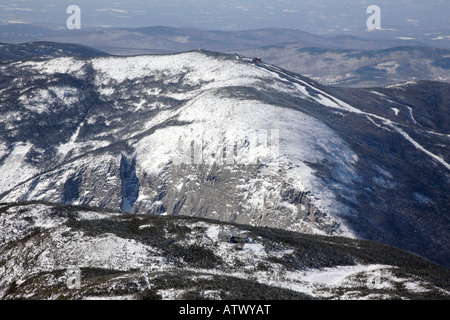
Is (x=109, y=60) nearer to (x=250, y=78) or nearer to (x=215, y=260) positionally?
(x=250, y=78)

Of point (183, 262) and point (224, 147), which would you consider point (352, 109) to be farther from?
point (183, 262)

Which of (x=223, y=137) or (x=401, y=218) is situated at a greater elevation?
(x=223, y=137)

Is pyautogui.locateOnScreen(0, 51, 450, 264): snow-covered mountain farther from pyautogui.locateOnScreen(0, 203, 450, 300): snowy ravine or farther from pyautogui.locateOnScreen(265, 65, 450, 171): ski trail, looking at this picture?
pyautogui.locateOnScreen(0, 203, 450, 300): snowy ravine

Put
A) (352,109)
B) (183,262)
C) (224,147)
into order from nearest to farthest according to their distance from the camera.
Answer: (183,262) < (224,147) < (352,109)

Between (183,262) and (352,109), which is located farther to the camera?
(352,109)

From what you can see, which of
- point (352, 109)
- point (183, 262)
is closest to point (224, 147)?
point (183, 262)

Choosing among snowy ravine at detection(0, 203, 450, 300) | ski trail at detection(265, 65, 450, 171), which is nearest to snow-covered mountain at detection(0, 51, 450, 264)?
ski trail at detection(265, 65, 450, 171)
